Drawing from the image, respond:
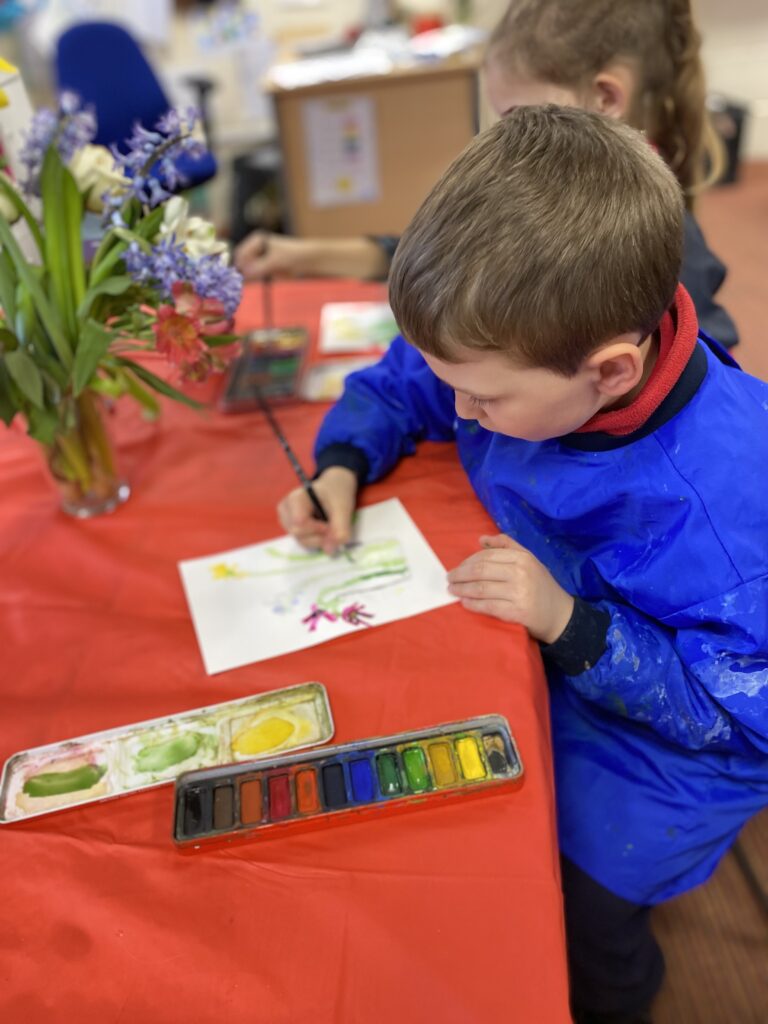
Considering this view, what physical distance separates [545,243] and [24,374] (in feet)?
1.78

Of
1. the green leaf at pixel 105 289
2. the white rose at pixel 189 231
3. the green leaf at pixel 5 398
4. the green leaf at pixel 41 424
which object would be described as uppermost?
the white rose at pixel 189 231

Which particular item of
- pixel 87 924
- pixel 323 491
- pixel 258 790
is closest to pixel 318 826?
pixel 258 790

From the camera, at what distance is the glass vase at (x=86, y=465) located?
3.06 feet

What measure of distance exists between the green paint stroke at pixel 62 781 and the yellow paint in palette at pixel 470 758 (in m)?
0.30

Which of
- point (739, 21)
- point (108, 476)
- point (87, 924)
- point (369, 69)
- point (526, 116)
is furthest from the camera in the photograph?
point (739, 21)

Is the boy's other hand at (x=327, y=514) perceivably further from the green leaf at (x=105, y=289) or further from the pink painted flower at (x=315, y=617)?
the green leaf at (x=105, y=289)

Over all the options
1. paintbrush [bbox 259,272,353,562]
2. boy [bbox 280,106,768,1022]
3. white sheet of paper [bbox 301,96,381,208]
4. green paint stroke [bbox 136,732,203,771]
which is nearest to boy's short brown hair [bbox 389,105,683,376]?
boy [bbox 280,106,768,1022]

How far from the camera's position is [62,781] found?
650 mm

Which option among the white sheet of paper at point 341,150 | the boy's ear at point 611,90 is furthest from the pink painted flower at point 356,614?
the white sheet of paper at point 341,150

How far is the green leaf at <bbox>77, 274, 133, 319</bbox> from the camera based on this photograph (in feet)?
2.72

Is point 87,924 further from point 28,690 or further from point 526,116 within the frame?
point 526,116

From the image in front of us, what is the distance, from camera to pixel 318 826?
1.93 feet

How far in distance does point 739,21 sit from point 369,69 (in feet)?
5.98

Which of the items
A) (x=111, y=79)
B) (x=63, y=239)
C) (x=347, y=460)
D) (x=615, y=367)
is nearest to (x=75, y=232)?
(x=63, y=239)
